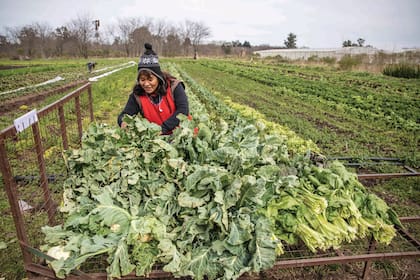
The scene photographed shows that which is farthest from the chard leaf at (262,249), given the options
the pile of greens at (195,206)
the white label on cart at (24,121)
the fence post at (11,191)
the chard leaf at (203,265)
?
the white label on cart at (24,121)

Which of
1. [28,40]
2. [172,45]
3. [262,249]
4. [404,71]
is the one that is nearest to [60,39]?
[28,40]

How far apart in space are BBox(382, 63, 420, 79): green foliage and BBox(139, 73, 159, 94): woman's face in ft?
73.9

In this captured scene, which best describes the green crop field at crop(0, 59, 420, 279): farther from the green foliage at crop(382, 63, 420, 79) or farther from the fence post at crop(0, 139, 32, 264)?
the green foliage at crop(382, 63, 420, 79)

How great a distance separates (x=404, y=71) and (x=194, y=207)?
77.7ft

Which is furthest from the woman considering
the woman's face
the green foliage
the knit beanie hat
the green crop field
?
the green foliage

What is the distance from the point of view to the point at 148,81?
10.7ft

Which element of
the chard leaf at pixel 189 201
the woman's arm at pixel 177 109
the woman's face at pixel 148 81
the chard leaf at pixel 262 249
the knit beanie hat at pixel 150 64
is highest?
the knit beanie hat at pixel 150 64

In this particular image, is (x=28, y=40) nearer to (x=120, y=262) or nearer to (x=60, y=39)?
(x=60, y=39)

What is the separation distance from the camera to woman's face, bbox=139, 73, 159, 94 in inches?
127

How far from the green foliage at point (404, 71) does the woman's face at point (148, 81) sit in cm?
2251

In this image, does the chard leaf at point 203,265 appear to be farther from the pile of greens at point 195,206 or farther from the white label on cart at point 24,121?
the white label on cart at point 24,121

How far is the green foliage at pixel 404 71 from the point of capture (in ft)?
63.0

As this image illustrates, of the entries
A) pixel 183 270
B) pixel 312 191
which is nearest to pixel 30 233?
pixel 183 270

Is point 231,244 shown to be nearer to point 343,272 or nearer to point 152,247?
point 152,247
